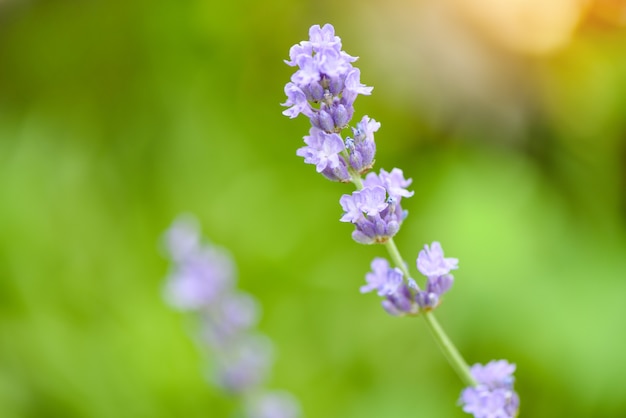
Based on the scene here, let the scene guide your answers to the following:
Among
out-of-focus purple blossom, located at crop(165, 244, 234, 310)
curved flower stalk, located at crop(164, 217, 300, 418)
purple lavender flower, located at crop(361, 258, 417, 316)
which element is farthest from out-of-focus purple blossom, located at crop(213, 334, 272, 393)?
purple lavender flower, located at crop(361, 258, 417, 316)

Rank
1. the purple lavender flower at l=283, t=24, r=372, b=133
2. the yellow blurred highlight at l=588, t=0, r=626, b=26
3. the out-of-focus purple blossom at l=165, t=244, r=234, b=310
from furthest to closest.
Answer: the yellow blurred highlight at l=588, t=0, r=626, b=26 → the out-of-focus purple blossom at l=165, t=244, r=234, b=310 → the purple lavender flower at l=283, t=24, r=372, b=133

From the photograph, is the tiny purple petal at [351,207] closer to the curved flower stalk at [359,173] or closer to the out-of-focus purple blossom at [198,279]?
the curved flower stalk at [359,173]

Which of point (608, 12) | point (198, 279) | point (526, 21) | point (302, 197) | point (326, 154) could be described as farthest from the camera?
point (526, 21)

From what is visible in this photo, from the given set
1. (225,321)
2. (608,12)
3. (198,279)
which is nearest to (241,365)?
(225,321)

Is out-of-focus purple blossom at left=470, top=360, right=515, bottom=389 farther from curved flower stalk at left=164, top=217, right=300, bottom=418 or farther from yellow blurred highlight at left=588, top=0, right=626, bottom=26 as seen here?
yellow blurred highlight at left=588, top=0, right=626, bottom=26

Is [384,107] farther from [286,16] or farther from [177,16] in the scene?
[177,16]

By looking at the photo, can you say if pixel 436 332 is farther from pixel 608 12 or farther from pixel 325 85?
pixel 608 12

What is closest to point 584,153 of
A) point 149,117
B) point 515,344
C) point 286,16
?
point 515,344
